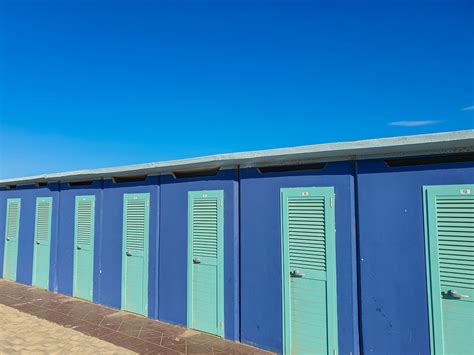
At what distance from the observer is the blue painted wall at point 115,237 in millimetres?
5617

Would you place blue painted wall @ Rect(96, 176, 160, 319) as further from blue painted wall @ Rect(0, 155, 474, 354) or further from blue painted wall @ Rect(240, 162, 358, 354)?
blue painted wall @ Rect(240, 162, 358, 354)

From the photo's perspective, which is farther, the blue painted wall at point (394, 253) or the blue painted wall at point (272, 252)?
the blue painted wall at point (272, 252)

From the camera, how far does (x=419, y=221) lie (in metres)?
3.36

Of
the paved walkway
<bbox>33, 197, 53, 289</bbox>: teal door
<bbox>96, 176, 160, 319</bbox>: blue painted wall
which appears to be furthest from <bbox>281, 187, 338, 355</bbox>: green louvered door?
<bbox>33, 197, 53, 289</bbox>: teal door

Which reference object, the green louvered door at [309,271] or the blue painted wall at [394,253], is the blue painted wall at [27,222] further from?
the blue painted wall at [394,253]

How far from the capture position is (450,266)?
3195 millimetres

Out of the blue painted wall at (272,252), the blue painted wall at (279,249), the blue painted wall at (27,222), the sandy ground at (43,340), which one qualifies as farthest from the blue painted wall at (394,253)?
the blue painted wall at (27,222)

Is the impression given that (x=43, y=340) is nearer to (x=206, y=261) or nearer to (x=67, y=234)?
(x=206, y=261)

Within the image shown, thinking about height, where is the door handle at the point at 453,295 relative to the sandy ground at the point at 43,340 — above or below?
above

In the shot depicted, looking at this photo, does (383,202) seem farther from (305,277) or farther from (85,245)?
(85,245)

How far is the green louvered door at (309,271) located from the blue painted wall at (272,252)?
77mm

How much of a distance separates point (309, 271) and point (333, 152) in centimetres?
139

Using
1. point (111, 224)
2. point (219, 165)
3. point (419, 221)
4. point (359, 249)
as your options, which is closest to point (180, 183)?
point (219, 165)

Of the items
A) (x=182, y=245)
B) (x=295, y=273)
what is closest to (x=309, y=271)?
(x=295, y=273)
